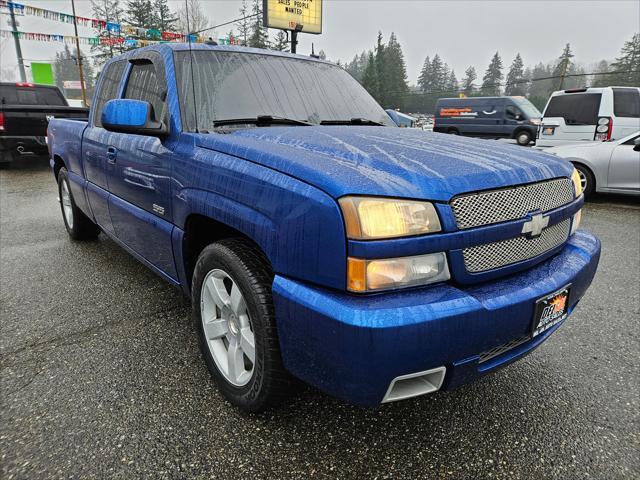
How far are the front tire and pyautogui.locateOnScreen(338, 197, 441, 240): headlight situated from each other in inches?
20.2

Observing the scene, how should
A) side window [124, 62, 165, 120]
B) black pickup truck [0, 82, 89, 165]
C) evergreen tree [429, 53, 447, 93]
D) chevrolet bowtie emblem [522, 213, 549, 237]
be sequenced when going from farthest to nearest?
evergreen tree [429, 53, 447, 93] → black pickup truck [0, 82, 89, 165] → side window [124, 62, 165, 120] → chevrolet bowtie emblem [522, 213, 549, 237]

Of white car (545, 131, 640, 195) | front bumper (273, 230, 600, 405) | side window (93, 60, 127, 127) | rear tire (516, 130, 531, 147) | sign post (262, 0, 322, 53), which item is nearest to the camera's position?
front bumper (273, 230, 600, 405)

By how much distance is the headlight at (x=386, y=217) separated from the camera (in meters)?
1.44

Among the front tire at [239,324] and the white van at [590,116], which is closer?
the front tire at [239,324]

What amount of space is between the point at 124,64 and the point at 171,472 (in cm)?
282

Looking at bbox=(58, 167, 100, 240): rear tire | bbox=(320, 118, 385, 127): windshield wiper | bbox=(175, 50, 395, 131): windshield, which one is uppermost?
bbox=(175, 50, 395, 131): windshield

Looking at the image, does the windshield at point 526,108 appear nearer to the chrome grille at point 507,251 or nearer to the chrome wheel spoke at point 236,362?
the chrome grille at point 507,251

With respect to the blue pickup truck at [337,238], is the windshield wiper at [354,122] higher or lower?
higher

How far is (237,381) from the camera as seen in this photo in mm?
2035

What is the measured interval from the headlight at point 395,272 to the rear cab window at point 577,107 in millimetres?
10744

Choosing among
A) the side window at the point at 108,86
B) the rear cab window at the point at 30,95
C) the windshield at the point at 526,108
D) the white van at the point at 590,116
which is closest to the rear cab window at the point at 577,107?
the white van at the point at 590,116

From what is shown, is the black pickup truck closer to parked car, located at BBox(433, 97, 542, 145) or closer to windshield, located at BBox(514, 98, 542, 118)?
parked car, located at BBox(433, 97, 542, 145)

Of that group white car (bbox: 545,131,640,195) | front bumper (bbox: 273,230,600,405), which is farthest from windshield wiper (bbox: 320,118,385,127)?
white car (bbox: 545,131,640,195)

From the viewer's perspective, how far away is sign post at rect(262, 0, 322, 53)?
16094 millimetres
